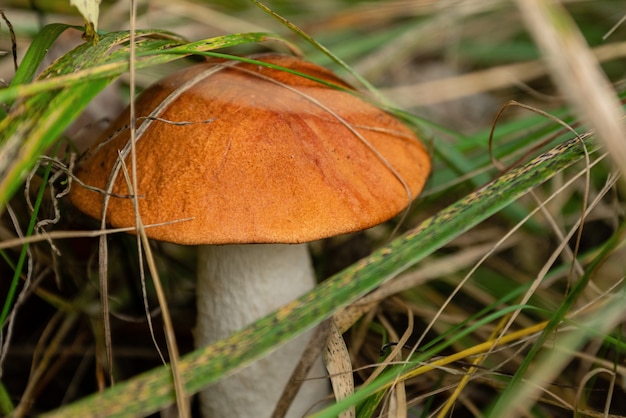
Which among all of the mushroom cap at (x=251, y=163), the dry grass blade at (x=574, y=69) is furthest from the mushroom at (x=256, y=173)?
the dry grass blade at (x=574, y=69)

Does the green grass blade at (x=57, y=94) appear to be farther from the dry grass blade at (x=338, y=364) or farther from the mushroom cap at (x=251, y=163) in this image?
the dry grass blade at (x=338, y=364)

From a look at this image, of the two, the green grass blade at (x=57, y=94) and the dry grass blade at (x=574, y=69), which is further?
the green grass blade at (x=57, y=94)

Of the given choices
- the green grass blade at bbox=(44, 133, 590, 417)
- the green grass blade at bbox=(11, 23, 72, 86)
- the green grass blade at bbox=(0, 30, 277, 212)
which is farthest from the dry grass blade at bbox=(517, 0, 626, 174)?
the green grass blade at bbox=(11, 23, 72, 86)

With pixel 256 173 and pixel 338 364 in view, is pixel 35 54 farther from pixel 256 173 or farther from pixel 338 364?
pixel 338 364

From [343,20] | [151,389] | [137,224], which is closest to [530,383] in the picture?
[151,389]

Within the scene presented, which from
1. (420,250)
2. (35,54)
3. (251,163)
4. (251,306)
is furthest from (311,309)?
(35,54)

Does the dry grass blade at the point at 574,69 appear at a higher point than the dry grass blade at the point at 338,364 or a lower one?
higher
